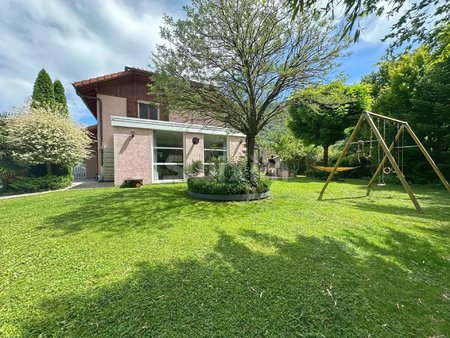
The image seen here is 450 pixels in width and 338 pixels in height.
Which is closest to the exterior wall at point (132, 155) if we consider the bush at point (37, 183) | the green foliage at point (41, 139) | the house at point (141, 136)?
the house at point (141, 136)

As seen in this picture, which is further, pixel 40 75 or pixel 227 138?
pixel 227 138

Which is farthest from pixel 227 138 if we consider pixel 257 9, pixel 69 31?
pixel 69 31

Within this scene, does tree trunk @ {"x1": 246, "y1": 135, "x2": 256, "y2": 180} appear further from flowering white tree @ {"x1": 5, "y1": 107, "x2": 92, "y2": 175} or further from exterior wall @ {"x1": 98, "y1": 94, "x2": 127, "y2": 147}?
exterior wall @ {"x1": 98, "y1": 94, "x2": 127, "y2": 147}

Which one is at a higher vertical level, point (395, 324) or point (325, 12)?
point (325, 12)

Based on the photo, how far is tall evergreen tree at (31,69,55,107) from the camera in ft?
41.7

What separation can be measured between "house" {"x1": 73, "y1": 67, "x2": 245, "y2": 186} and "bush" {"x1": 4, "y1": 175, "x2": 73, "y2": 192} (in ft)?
8.71

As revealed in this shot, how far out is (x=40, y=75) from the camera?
13070 millimetres

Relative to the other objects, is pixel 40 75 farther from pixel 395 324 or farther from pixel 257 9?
pixel 395 324

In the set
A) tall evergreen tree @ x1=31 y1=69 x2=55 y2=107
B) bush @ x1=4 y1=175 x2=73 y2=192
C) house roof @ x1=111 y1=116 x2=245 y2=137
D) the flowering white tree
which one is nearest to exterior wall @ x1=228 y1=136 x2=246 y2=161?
house roof @ x1=111 y1=116 x2=245 y2=137

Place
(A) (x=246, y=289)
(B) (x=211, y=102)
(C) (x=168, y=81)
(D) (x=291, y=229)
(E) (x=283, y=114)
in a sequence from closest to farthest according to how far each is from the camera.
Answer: (A) (x=246, y=289)
(D) (x=291, y=229)
(C) (x=168, y=81)
(B) (x=211, y=102)
(E) (x=283, y=114)

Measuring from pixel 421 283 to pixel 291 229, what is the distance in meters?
2.15

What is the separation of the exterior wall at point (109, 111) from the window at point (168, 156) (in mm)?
3550

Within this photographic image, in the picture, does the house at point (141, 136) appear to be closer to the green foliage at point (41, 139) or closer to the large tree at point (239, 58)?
the green foliage at point (41, 139)

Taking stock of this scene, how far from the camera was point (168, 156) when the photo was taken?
12125 millimetres
